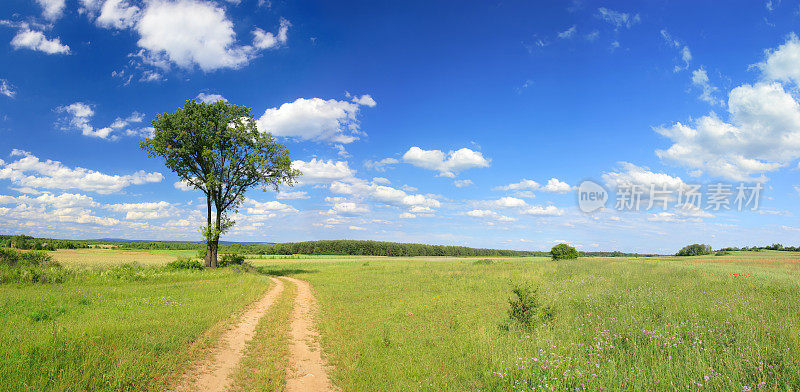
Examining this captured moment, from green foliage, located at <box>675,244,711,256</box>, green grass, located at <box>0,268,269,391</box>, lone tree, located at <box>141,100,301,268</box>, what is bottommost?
green foliage, located at <box>675,244,711,256</box>

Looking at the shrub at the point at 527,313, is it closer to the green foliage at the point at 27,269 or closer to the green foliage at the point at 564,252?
the green foliage at the point at 27,269

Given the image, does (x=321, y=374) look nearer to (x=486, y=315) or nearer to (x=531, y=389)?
(x=531, y=389)

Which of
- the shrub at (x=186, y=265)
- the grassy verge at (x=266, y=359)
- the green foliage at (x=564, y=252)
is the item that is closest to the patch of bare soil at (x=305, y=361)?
the grassy verge at (x=266, y=359)

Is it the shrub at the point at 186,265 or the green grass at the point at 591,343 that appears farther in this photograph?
the shrub at the point at 186,265

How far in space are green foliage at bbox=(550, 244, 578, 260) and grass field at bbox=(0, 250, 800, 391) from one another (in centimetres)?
3900

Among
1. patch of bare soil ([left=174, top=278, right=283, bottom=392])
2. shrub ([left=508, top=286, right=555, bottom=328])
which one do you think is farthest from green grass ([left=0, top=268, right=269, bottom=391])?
shrub ([left=508, top=286, right=555, bottom=328])

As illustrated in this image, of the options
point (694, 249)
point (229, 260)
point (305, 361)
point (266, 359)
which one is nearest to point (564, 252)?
point (229, 260)

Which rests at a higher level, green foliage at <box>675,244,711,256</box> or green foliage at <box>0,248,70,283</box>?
green foliage at <box>0,248,70,283</box>

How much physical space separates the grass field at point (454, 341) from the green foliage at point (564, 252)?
39004 millimetres

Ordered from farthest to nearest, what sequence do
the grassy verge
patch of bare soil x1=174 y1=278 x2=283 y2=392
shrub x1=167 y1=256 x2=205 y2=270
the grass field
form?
shrub x1=167 y1=256 x2=205 y2=270, the grassy verge, patch of bare soil x1=174 y1=278 x2=283 y2=392, the grass field

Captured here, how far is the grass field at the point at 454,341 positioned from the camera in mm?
6211

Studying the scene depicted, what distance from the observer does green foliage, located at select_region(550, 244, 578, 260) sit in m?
51.7

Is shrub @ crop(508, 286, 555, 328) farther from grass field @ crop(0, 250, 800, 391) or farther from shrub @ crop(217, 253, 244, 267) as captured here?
shrub @ crop(217, 253, 244, 267)

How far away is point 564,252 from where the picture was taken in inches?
2056
